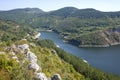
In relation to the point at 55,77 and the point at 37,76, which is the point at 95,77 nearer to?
the point at 55,77

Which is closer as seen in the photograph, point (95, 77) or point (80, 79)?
point (80, 79)

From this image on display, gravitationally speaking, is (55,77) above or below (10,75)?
below

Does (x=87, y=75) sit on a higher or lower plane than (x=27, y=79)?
lower

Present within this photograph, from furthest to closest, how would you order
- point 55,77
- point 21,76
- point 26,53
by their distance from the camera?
point 26,53, point 55,77, point 21,76

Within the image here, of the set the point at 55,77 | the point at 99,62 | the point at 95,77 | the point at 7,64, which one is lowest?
the point at 99,62

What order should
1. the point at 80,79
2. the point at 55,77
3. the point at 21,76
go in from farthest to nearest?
the point at 80,79 → the point at 55,77 → the point at 21,76

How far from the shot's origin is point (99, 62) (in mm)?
139500

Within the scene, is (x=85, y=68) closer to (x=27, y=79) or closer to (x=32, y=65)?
(x=32, y=65)

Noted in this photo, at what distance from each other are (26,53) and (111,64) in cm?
9667

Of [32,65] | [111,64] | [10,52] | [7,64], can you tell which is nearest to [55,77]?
[32,65]

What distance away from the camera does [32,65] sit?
119 ft

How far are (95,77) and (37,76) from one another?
149 ft

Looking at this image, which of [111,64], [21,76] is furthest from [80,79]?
[111,64]

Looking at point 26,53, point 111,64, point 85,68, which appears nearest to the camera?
point 26,53
